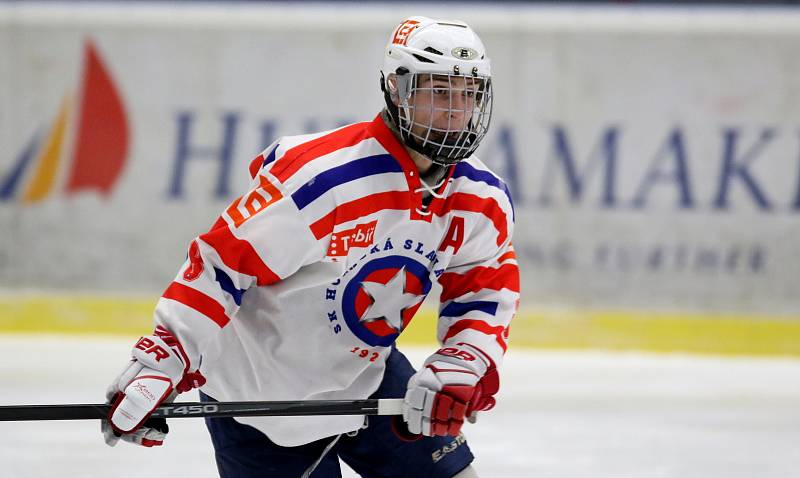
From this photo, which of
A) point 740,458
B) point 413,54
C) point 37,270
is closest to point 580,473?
point 740,458

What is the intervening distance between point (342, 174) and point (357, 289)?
0.73 feet

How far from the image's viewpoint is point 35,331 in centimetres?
527

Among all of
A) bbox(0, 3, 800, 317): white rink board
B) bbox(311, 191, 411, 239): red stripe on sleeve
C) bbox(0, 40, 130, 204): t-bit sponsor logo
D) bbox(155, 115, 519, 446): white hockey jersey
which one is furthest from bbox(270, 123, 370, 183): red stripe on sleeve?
bbox(0, 40, 130, 204): t-bit sponsor logo

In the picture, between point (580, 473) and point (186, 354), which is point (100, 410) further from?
point (580, 473)

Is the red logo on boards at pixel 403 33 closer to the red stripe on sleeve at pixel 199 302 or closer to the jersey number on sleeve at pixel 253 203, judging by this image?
the jersey number on sleeve at pixel 253 203

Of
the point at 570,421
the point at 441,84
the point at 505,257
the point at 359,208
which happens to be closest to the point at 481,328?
the point at 505,257

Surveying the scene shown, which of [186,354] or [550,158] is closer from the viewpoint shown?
[186,354]

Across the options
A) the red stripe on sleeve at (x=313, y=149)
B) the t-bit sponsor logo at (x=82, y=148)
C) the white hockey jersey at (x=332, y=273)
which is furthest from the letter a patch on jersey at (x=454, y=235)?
the t-bit sponsor logo at (x=82, y=148)

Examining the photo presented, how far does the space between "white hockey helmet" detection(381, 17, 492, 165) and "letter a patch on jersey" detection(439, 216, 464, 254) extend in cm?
15

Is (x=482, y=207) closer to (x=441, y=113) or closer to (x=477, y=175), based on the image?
(x=477, y=175)

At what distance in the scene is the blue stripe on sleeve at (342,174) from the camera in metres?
2.08

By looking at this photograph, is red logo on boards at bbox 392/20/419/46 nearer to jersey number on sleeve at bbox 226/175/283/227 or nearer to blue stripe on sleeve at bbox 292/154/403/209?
blue stripe on sleeve at bbox 292/154/403/209

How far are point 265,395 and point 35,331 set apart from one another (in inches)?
130

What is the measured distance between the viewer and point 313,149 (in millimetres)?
2162
